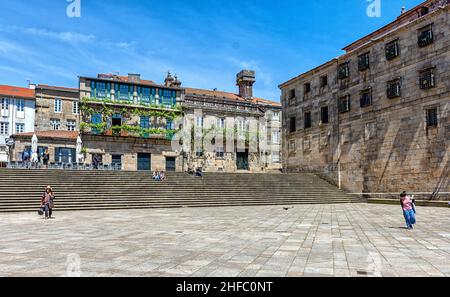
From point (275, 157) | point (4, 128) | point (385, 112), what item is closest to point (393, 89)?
point (385, 112)

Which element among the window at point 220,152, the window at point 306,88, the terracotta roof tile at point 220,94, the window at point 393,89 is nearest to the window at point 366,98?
the window at point 393,89

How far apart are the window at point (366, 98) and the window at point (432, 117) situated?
5.71 metres

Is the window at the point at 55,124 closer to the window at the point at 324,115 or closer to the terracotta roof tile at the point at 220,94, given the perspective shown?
the terracotta roof tile at the point at 220,94

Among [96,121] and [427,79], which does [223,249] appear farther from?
[96,121]

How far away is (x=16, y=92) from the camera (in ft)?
167

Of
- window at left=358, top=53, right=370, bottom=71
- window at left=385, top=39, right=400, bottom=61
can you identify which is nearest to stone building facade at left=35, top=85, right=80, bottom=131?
window at left=358, top=53, right=370, bottom=71

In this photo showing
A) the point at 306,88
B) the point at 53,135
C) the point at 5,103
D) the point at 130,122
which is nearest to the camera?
the point at 306,88

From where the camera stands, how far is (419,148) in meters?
27.0

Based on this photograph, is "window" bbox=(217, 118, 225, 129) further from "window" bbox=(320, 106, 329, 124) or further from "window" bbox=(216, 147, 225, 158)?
"window" bbox=(320, 106, 329, 124)

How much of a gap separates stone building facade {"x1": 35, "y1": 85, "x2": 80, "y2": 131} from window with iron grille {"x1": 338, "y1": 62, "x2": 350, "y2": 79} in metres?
31.5

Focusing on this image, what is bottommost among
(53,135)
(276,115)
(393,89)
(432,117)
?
(432,117)

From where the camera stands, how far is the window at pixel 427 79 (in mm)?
26094

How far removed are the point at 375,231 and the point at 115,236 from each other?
30.1ft

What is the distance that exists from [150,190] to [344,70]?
68.5ft
